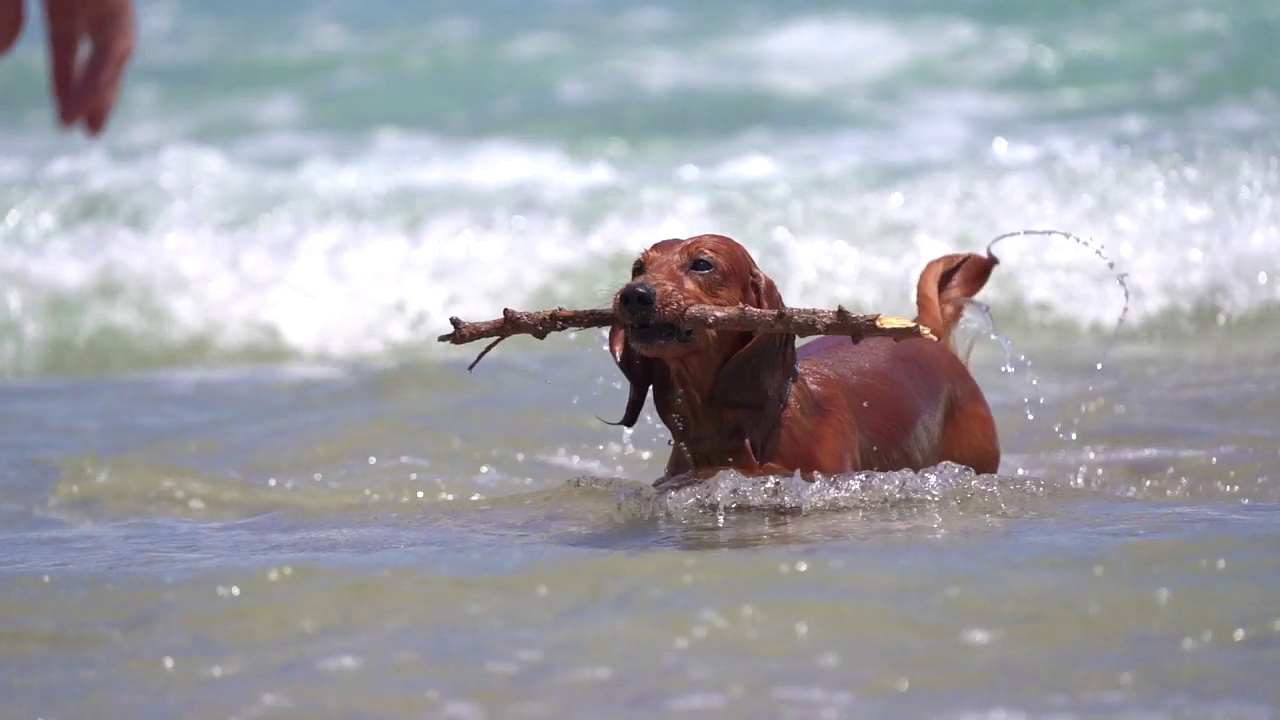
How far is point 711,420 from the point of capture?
5176mm

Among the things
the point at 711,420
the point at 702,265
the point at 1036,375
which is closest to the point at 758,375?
the point at 711,420

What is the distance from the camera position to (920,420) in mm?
5629

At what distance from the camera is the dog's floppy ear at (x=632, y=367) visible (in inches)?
204

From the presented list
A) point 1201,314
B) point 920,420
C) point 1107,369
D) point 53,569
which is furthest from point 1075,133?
point 53,569

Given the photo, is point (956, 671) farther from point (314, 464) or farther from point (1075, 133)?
point (1075, 133)

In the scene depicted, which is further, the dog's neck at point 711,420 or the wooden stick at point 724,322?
the dog's neck at point 711,420

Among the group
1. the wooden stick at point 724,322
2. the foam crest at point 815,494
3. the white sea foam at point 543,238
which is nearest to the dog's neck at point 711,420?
the foam crest at point 815,494

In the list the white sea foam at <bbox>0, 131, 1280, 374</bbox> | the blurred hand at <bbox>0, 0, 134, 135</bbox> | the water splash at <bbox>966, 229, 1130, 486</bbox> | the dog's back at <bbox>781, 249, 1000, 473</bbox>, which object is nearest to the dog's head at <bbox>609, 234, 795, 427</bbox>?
the dog's back at <bbox>781, 249, 1000, 473</bbox>

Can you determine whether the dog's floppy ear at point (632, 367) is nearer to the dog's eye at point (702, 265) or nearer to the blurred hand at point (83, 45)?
the dog's eye at point (702, 265)

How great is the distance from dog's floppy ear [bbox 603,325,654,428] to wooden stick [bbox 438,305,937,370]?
19cm

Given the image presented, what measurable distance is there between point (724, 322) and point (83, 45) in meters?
2.56

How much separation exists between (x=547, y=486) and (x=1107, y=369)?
2.91 meters

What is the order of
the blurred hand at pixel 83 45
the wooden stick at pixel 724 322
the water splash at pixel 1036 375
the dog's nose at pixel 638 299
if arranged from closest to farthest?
the blurred hand at pixel 83 45 → the wooden stick at pixel 724 322 → the dog's nose at pixel 638 299 → the water splash at pixel 1036 375

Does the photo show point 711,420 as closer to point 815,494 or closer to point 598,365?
point 815,494
